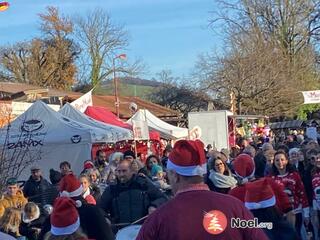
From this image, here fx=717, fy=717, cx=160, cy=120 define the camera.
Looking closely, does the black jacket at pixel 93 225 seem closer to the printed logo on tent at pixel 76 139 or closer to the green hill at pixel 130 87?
the printed logo on tent at pixel 76 139

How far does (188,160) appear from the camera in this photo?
12.2 feet

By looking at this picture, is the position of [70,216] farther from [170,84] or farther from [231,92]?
[170,84]

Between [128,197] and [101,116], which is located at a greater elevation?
[101,116]

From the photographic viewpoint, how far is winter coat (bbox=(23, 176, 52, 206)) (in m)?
12.5

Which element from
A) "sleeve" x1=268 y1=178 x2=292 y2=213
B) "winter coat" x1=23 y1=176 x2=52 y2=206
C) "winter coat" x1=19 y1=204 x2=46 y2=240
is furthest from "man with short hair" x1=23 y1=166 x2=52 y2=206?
"sleeve" x1=268 y1=178 x2=292 y2=213

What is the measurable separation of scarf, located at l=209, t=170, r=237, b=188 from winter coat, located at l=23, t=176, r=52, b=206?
3.40 m

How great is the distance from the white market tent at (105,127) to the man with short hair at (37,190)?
567cm

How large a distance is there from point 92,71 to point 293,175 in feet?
185

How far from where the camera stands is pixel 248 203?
22.9 feet

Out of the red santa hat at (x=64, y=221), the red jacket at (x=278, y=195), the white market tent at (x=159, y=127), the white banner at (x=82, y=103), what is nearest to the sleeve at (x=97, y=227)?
the red santa hat at (x=64, y=221)

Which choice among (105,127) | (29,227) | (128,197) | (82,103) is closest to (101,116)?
(82,103)

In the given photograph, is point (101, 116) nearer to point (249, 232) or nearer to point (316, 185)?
point (316, 185)

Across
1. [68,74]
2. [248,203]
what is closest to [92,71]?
[68,74]

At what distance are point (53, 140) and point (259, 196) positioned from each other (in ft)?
39.6
